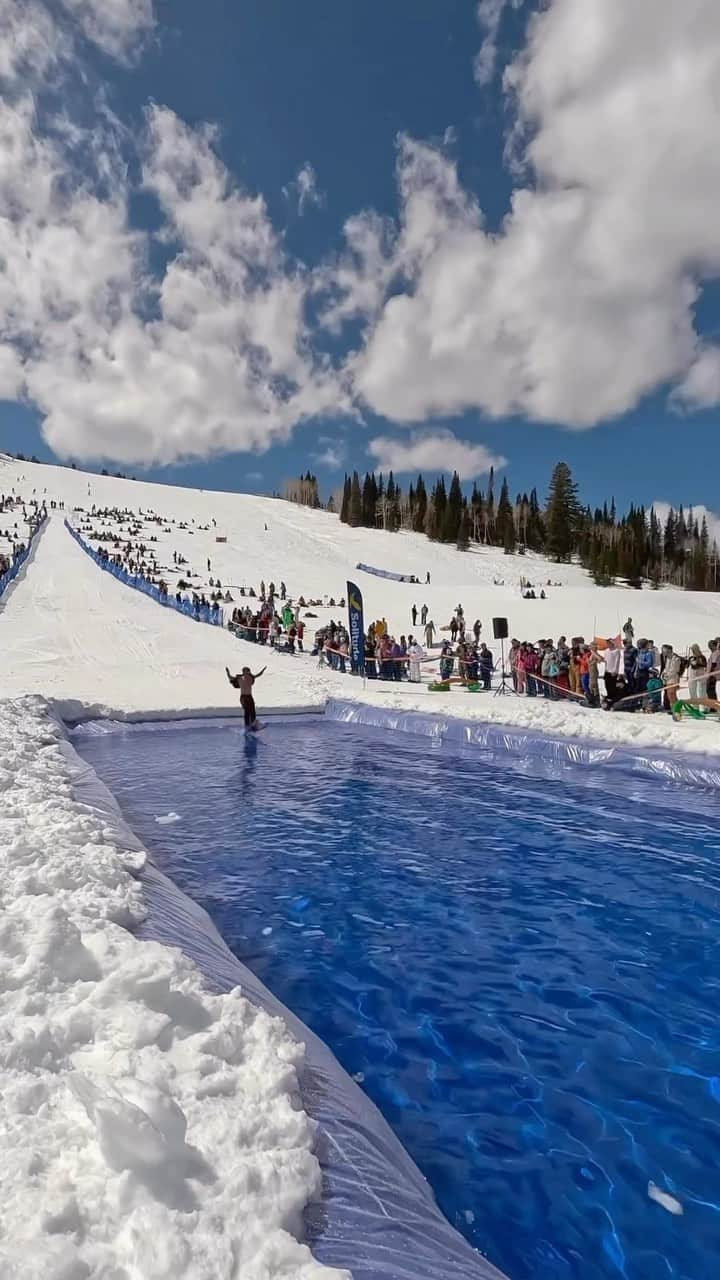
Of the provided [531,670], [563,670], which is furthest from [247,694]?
[563,670]

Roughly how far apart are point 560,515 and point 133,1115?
324 ft

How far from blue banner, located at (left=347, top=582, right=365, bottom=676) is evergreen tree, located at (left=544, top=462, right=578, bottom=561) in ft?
260

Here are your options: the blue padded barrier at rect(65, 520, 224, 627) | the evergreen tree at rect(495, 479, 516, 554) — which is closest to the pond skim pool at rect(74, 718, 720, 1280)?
the blue padded barrier at rect(65, 520, 224, 627)

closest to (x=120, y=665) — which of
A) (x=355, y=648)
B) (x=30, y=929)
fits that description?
(x=355, y=648)

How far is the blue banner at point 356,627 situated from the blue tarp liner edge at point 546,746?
13.7 ft

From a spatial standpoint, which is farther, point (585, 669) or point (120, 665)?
point (120, 665)

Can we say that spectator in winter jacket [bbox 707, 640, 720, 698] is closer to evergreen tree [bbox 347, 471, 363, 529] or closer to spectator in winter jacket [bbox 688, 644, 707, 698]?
spectator in winter jacket [bbox 688, 644, 707, 698]

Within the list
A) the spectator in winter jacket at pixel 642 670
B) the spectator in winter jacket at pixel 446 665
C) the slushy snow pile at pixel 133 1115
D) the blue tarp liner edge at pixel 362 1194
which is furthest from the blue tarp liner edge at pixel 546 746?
the slushy snow pile at pixel 133 1115

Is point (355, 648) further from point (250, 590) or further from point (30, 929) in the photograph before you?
point (250, 590)

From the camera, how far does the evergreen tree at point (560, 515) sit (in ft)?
309

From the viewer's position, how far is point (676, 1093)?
400 centimetres

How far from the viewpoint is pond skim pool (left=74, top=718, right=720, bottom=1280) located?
3.31m

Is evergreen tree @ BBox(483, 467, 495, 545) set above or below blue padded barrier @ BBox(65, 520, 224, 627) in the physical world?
above

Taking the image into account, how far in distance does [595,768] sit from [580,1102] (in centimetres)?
853
